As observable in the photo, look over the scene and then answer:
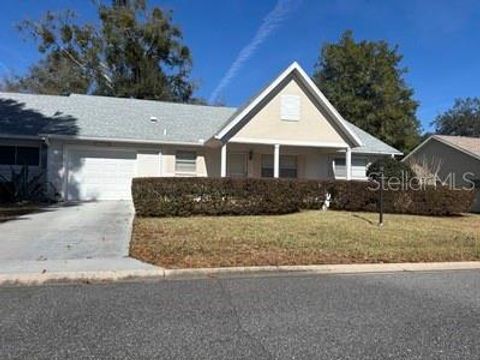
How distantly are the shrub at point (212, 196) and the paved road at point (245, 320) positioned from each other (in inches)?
296

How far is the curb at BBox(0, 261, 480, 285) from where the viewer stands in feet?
24.7

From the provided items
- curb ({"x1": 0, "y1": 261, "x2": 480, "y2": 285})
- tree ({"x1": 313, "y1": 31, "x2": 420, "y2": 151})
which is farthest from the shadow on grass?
tree ({"x1": 313, "y1": 31, "x2": 420, "y2": 151})

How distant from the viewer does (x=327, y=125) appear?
2152 cm

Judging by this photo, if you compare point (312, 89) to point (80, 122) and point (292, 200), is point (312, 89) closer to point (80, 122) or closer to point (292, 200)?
point (292, 200)

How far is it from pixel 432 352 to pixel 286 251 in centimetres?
526

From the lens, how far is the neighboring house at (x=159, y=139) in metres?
20.5

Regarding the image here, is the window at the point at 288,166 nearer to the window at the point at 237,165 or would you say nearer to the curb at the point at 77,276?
the window at the point at 237,165

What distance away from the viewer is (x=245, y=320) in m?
5.66

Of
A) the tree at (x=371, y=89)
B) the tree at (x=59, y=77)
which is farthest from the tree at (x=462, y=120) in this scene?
the tree at (x=59, y=77)

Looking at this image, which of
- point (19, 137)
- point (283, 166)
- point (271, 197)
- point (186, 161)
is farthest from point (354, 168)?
point (19, 137)

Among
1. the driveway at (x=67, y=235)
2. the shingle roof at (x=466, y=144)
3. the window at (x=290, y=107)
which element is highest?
the window at (x=290, y=107)

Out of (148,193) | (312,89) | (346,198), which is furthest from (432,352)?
(312,89)

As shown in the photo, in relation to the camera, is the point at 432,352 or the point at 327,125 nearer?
the point at 432,352

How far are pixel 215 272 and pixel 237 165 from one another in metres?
15.7
